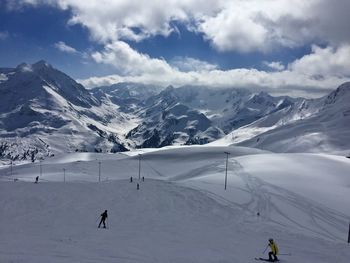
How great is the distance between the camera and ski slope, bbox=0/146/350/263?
2920cm

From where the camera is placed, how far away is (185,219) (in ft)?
155


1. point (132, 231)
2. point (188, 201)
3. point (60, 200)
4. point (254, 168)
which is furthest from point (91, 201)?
point (254, 168)

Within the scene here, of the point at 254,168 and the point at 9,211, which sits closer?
the point at 9,211

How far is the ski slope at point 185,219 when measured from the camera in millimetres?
29203

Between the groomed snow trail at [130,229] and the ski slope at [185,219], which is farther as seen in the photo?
the ski slope at [185,219]

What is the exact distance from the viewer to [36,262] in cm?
2248

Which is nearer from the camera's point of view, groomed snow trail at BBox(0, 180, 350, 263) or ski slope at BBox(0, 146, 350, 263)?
groomed snow trail at BBox(0, 180, 350, 263)

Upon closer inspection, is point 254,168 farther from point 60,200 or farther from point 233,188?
point 60,200

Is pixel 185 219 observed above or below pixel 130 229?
below

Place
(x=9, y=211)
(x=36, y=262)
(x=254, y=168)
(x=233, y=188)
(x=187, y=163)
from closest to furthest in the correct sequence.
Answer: (x=36, y=262)
(x=9, y=211)
(x=233, y=188)
(x=254, y=168)
(x=187, y=163)

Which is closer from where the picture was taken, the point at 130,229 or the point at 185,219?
the point at 130,229

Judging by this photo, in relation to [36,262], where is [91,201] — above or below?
below

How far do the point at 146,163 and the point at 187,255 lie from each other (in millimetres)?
142513

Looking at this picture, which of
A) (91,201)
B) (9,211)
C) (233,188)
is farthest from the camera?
(233,188)
